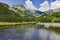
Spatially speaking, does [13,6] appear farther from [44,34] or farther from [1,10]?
[44,34]

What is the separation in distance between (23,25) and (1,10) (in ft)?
2.62

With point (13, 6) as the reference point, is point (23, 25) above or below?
below

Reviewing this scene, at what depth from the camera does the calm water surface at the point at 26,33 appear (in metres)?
4.30

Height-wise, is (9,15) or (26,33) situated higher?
(9,15)

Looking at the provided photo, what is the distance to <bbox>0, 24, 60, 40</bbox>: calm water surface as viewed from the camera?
169 inches

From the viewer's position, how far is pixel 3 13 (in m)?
4.47

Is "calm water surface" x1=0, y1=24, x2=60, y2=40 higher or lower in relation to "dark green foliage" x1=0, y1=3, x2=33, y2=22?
lower

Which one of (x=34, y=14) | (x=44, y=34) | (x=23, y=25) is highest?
(x=34, y=14)

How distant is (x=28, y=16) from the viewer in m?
4.52

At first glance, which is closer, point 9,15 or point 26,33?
point 26,33

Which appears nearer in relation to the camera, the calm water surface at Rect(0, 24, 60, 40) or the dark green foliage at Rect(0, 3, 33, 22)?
the calm water surface at Rect(0, 24, 60, 40)

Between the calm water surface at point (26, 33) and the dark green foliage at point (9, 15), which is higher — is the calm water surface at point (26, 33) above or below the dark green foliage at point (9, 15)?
below

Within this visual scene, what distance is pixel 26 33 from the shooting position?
436cm

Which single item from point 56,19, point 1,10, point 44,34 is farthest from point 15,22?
point 56,19
